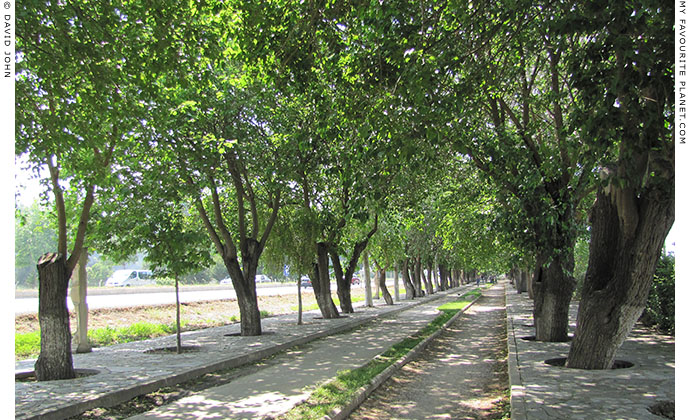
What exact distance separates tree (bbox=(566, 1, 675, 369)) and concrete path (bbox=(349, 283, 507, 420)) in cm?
186

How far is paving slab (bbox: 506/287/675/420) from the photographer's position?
632cm

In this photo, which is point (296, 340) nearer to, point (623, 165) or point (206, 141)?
point (206, 141)

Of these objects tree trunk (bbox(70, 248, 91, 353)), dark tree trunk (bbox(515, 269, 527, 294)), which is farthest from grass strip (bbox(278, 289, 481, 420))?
dark tree trunk (bbox(515, 269, 527, 294))

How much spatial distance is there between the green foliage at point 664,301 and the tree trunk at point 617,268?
5614 mm

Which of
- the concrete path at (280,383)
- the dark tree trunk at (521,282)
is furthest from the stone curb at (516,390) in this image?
the dark tree trunk at (521,282)

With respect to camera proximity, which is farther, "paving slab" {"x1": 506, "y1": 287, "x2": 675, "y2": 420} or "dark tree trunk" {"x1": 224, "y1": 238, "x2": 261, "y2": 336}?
"dark tree trunk" {"x1": 224, "y1": 238, "x2": 261, "y2": 336}

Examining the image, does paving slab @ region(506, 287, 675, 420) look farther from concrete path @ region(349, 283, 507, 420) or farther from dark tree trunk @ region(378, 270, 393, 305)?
dark tree trunk @ region(378, 270, 393, 305)

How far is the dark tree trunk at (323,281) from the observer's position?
22.4 m

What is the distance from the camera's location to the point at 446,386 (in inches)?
367

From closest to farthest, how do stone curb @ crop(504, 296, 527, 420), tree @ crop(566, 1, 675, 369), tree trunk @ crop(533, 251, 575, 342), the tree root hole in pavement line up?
tree @ crop(566, 1, 675, 369)
stone curb @ crop(504, 296, 527, 420)
the tree root hole in pavement
tree trunk @ crop(533, 251, 575, 342)

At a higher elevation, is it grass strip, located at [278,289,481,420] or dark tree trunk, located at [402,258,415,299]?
grass strip, located at [278,289,481,420]

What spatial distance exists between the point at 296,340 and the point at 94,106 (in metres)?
9.06

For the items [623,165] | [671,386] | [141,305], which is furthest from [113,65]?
[141,305]

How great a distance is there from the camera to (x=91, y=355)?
12.6 m
